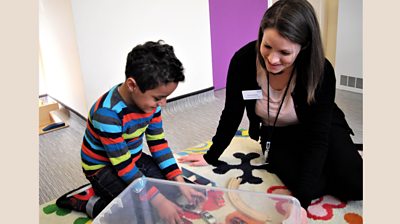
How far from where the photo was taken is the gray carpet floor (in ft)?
4.65

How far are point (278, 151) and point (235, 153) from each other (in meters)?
0.25

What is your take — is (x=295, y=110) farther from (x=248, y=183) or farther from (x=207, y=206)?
(x=207, y=206)

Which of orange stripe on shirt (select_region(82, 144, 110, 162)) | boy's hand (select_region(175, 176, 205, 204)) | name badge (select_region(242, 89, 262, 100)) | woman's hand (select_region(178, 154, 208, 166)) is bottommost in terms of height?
woman's hand (select_region(178, 154, 208, 166))

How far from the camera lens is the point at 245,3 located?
8.29ft

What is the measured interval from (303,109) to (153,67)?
554mm

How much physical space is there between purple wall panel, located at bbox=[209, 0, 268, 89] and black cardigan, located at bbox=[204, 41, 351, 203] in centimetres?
130

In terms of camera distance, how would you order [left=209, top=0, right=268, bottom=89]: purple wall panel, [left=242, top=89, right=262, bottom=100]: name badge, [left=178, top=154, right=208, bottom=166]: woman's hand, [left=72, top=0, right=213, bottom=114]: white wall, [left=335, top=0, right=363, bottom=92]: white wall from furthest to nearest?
[left=209, top=0, right=268, bottom=89]: purple wall panel, [left=335, top=0, right=363, bottom=92]: white wall, [left=72, top=0, right=213, bottom=114]: white wall, [left=178, top=154, right=208, bottom=166]: woman's hand, [left=242, top=89, right=262, bottom=100]: name badge

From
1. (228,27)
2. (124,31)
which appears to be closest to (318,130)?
(124,31)

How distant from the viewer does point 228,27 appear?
8.14 ft

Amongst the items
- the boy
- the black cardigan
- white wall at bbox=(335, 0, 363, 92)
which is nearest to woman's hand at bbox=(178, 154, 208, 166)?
the black cardigan

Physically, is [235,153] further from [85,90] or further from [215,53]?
[215,53]

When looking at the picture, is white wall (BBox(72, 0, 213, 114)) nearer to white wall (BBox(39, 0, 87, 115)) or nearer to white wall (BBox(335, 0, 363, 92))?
white wall (BBox(39, 0, 87, 115))

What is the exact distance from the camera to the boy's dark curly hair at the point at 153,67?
807 mm

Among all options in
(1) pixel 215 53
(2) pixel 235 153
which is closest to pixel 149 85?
(2) pixel 235 153
